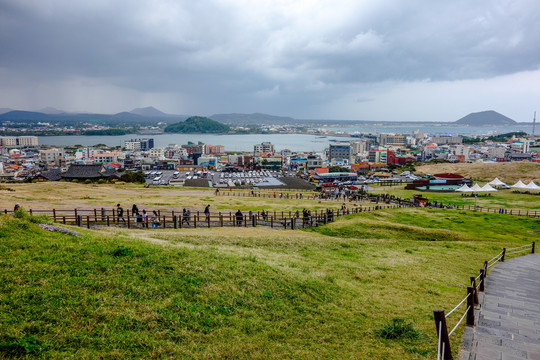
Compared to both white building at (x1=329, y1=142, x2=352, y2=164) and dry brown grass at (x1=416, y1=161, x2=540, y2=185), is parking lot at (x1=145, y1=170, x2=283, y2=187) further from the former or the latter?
white building at (x1=329, y1=142, x2=352, y2=164)

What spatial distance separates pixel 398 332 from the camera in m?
8.33

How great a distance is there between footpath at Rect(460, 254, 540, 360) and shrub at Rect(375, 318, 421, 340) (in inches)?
41.8

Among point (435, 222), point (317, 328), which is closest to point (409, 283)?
point (317, 328)

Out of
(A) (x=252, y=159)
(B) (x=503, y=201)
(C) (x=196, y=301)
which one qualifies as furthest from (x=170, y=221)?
(A) (x=252, y=159)

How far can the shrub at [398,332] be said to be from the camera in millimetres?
8211

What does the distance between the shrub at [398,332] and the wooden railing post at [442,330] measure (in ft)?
5.95

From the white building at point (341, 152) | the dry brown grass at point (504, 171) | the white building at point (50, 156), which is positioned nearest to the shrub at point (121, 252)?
the dry brown grass at point (504, 171)

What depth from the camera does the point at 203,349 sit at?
7.01m

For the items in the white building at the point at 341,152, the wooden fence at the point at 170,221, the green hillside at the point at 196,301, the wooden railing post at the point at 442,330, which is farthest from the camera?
the white building at the point at 341,152

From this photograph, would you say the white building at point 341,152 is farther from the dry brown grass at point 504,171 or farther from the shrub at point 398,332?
the shrub at point 398,332

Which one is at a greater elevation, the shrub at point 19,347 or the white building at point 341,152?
the shrub at point 19,347

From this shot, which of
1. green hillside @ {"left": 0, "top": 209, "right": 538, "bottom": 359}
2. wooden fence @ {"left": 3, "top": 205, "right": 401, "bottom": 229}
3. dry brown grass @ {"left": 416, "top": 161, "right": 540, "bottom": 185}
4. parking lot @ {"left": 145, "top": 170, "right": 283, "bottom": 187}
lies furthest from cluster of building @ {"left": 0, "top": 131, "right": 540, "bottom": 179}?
green hillside @ {"left": 0, "top": 209, "right": 538, "bottom": 359}

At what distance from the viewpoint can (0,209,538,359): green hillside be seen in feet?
23.0

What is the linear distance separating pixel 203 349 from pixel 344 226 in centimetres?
2151
